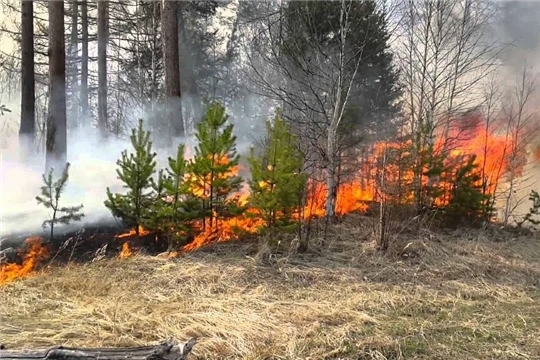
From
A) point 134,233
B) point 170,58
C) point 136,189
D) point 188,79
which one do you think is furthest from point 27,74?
point 134,233

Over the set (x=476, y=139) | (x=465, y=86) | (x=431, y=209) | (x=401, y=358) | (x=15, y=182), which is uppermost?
(x=465, y=86)

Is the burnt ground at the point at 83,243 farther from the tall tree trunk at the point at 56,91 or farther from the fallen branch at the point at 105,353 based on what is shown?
the fallen branch at the point at 105,353

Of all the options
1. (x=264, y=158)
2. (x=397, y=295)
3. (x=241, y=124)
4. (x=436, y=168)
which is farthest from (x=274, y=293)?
(x=241, y=124)

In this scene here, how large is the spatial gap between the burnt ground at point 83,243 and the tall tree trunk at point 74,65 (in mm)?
10740

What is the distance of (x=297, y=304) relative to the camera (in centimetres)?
447

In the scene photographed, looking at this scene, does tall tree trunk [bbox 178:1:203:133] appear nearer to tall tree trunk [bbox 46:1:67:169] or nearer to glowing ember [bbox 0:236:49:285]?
tall tree trunk [bbox 46:1:67:169]

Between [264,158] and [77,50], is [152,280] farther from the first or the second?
[77,50]

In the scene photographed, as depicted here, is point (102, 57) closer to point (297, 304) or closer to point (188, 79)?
point (188, 79)

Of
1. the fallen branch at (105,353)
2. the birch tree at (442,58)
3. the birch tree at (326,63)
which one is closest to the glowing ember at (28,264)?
the fallen branch at (105,353)

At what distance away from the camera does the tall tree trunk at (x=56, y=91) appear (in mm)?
8141

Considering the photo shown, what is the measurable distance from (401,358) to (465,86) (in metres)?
8.79

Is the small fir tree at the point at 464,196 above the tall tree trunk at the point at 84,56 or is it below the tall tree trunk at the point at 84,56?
below

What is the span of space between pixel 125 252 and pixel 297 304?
2.81 meters

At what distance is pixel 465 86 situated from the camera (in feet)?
34.5
